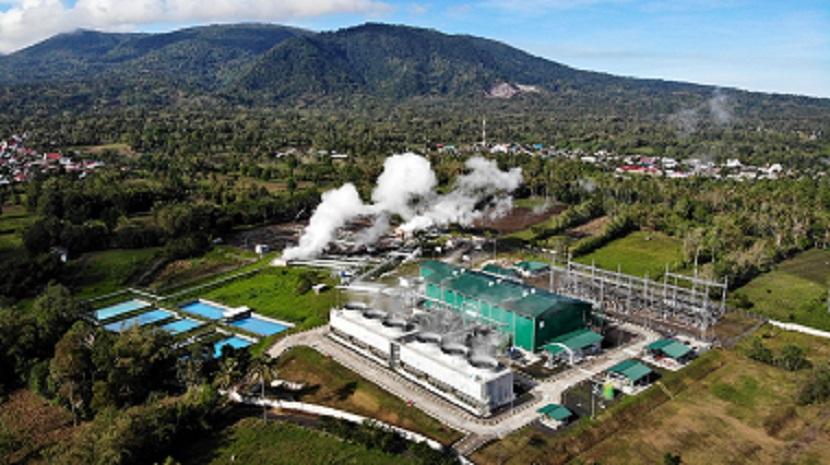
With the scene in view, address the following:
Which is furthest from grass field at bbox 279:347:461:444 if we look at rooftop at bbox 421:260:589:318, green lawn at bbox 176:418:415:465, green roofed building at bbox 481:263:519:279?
green roofed building at bbox 481:263:519:279

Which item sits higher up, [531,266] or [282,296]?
[531,266]

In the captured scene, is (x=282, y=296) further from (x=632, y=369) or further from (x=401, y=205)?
(x=632, y=369)

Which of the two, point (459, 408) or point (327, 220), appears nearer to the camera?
point (459, 408)

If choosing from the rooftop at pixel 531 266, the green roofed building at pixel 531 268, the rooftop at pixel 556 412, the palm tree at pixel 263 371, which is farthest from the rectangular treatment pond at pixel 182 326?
the rooftop at pixel 531 266

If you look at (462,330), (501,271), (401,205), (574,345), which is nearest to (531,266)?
(501,271)

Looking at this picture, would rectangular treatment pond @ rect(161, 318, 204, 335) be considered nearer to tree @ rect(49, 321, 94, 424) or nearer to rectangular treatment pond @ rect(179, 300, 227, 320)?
rectangular treatment pond @ rect(179, 300, 227, 320)

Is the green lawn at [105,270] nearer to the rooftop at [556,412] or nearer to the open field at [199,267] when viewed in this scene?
the open field at [199,267]
